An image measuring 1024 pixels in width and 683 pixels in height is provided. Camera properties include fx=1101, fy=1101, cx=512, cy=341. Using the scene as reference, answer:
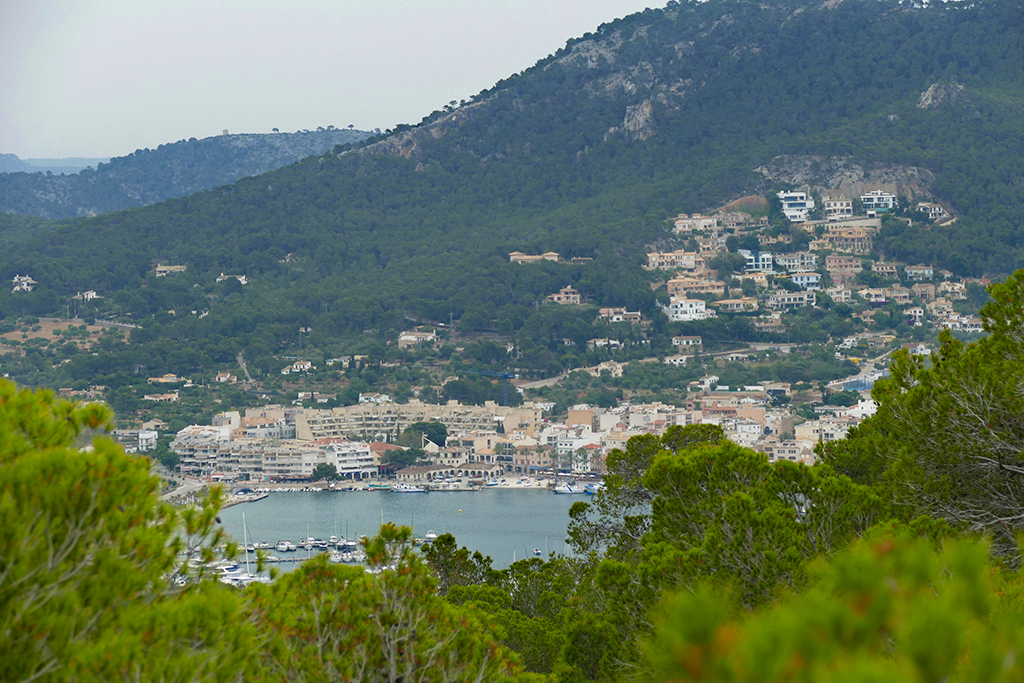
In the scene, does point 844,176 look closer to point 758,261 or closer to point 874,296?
point 758,261

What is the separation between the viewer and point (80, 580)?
2410 millimetres

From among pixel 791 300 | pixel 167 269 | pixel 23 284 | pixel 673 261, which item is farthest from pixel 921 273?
pixel 23 284

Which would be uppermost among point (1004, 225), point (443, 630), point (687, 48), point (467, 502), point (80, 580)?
point (687, 48)

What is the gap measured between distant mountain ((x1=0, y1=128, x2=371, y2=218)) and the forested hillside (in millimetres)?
29856

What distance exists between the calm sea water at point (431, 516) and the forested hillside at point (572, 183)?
11.7 meters

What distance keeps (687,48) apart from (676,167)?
387 inches

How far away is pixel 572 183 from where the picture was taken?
54781 mm

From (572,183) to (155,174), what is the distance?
177ft

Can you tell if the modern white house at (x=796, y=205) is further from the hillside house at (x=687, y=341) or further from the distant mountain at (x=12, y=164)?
the distant mountain at (x=12, y=164)

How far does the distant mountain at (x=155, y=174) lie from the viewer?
8194 cm

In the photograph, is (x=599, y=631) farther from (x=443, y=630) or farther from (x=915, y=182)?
(x=915, y=182)

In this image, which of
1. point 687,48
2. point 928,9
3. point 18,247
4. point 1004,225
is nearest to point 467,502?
point 1004,225

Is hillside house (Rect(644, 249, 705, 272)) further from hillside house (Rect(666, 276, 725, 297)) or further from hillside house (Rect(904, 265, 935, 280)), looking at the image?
hillside house (Rect(904, 265, 935, 280))

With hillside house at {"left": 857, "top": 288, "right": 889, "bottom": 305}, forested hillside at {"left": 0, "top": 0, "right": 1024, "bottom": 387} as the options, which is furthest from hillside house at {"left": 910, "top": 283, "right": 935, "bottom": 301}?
forested hillside at {"left": 0, "top": 0, "right": 1024, "bottom": 387}
